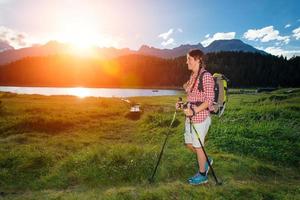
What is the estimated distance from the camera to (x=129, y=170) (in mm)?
11883

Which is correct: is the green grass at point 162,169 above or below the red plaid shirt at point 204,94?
below

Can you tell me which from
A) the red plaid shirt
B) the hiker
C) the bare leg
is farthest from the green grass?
the red plaid shirt

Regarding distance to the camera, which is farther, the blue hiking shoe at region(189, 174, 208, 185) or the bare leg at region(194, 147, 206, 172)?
the blue hiking shoe at region(189, 174, 208, 185)

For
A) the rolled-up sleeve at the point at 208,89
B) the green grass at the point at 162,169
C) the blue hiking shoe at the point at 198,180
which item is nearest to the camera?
the rolled-up sleeve at the point at 208,89


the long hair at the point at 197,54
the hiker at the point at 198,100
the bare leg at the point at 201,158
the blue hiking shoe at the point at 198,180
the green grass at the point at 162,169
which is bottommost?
the green grass at the point at 162,169

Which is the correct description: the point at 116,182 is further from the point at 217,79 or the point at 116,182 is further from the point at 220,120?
the point at 220,120

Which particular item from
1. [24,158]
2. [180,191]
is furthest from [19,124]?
[180,191]

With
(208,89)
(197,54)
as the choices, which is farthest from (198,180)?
(197,54)

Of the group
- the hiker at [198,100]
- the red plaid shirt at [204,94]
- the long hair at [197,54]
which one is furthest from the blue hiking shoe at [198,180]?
the long hair at [197,54]

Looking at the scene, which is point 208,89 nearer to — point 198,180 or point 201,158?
point 201,158

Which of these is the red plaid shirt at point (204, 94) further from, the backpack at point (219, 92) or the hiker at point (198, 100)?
the backpack at point (219, 92)

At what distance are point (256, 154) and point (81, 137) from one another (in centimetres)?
1390

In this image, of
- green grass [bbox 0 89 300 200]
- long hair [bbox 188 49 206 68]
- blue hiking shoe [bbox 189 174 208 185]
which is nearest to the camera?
long hair [bbox 188 49 206 68]

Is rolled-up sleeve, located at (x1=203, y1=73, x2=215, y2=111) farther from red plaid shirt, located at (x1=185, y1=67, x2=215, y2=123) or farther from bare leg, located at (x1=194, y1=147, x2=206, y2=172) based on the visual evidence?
bare leg, located at (x1=194, y1=147, x2=206, y2=172)
